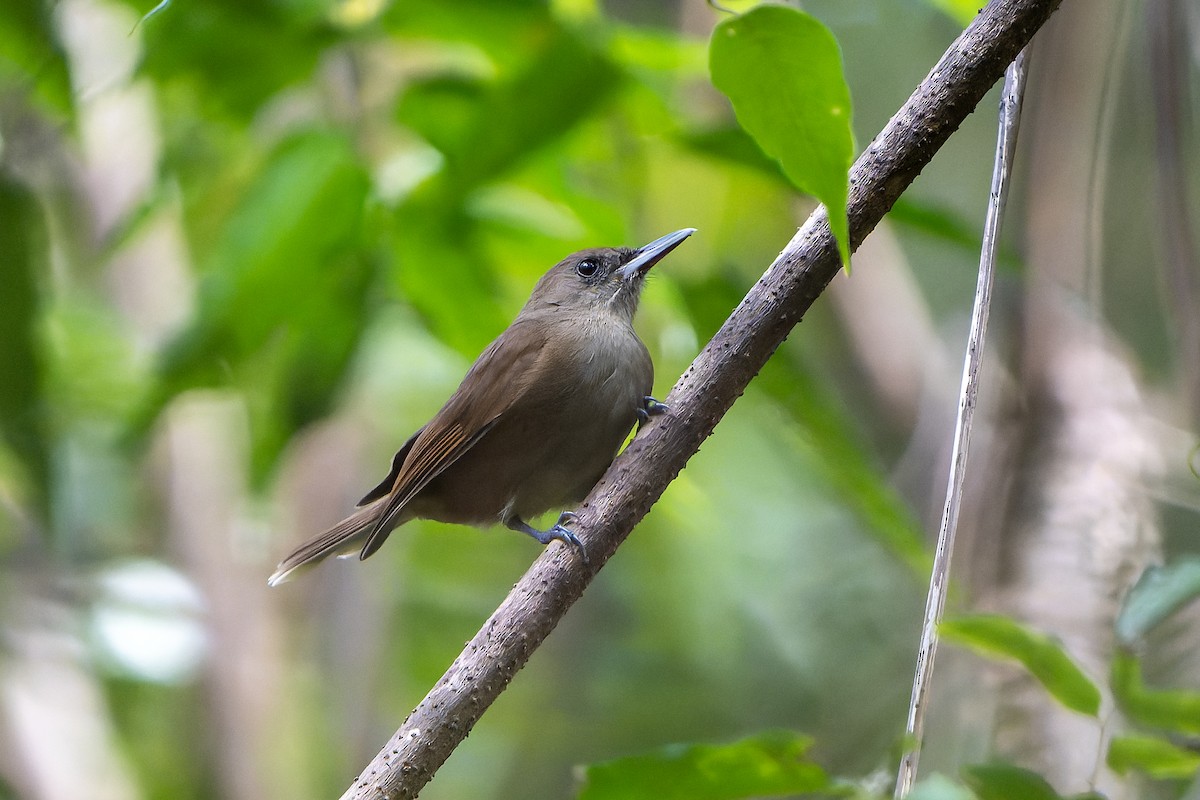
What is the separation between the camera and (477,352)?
2.78 metres

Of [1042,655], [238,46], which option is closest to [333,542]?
[238,46]

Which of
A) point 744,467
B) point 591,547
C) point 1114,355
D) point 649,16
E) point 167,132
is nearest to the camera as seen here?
point 591,547

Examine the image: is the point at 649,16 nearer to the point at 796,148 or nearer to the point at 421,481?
the point at 421,481

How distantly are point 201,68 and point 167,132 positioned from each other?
464mm

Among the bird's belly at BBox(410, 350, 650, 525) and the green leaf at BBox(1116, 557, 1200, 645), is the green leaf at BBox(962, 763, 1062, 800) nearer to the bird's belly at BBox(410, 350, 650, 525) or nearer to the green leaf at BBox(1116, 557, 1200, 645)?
the green leaf at BBox(1116, 557, 1200, 645)

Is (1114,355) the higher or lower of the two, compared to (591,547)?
higher

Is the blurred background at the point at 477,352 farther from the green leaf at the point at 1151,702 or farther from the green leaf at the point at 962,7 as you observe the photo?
the green leaf at the point at 962,7

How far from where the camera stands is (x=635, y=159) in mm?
2916

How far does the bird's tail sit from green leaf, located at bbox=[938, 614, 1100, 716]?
223 cm

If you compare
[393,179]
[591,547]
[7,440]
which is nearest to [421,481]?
[393,179]

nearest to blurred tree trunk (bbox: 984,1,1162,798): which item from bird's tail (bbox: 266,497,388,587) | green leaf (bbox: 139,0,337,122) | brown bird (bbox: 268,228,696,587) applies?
brown bird (bbox: 268,228,696,587)

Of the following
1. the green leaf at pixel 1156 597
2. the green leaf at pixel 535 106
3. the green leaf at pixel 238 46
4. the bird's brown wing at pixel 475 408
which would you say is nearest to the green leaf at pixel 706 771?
the green leaf at pixel 1156 597

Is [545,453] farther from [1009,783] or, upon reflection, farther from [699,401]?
[1009,783]

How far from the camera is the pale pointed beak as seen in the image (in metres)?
2.98
